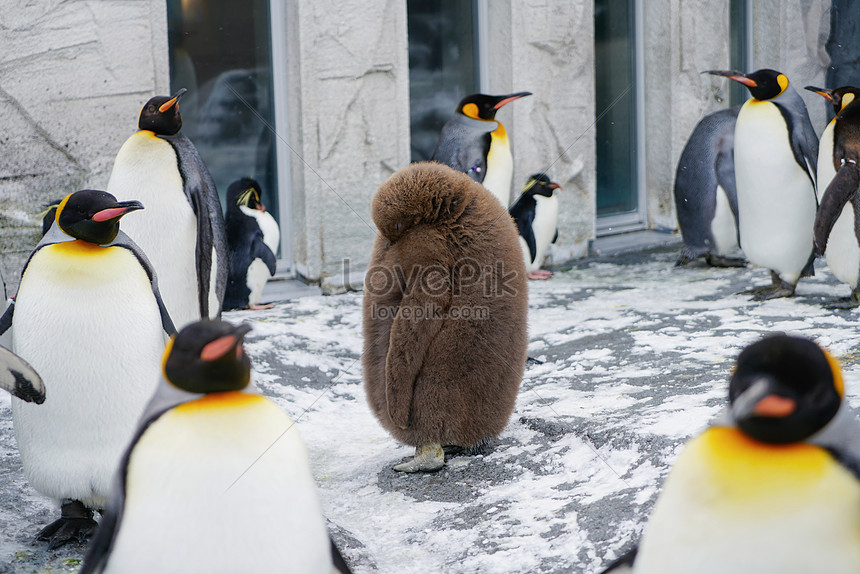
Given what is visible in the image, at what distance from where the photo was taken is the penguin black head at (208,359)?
140cm

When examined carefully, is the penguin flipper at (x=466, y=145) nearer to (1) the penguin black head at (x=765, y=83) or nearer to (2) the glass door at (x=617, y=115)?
(1) the penguin black head at (x=765, y=83)

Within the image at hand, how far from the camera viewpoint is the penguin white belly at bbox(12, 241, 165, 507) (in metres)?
2.20

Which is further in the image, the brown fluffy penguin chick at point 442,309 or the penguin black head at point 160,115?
the penguin black head at point 160,115

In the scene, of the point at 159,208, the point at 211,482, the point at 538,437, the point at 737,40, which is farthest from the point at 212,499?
the point at 737,40

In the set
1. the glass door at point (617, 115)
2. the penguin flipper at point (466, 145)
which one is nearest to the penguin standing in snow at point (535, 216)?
the penguin flipper at point (466, 145)

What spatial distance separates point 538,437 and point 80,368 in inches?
53.0

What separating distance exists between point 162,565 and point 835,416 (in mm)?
1022

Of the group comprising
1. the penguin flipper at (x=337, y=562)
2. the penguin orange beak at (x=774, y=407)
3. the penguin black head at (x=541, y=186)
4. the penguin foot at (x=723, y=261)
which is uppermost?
the penguin black head at (x=541, y=186)

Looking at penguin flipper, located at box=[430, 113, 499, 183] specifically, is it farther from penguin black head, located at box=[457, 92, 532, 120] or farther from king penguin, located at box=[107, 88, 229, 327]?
king penguin, located at box=[107, 88, 229, 327]

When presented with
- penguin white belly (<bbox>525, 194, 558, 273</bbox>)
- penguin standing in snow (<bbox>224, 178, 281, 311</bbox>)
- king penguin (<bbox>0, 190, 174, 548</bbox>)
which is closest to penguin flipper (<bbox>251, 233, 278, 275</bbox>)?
penguin standing in snow (<bbox>224, 178, 281, 311</bbox>)

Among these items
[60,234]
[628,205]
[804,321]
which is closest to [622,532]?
[60,234]

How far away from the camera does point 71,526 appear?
88.0 inches

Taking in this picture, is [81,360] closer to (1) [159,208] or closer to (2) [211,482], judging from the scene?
(2) [211,482]

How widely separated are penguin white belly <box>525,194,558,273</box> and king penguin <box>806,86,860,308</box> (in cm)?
166
